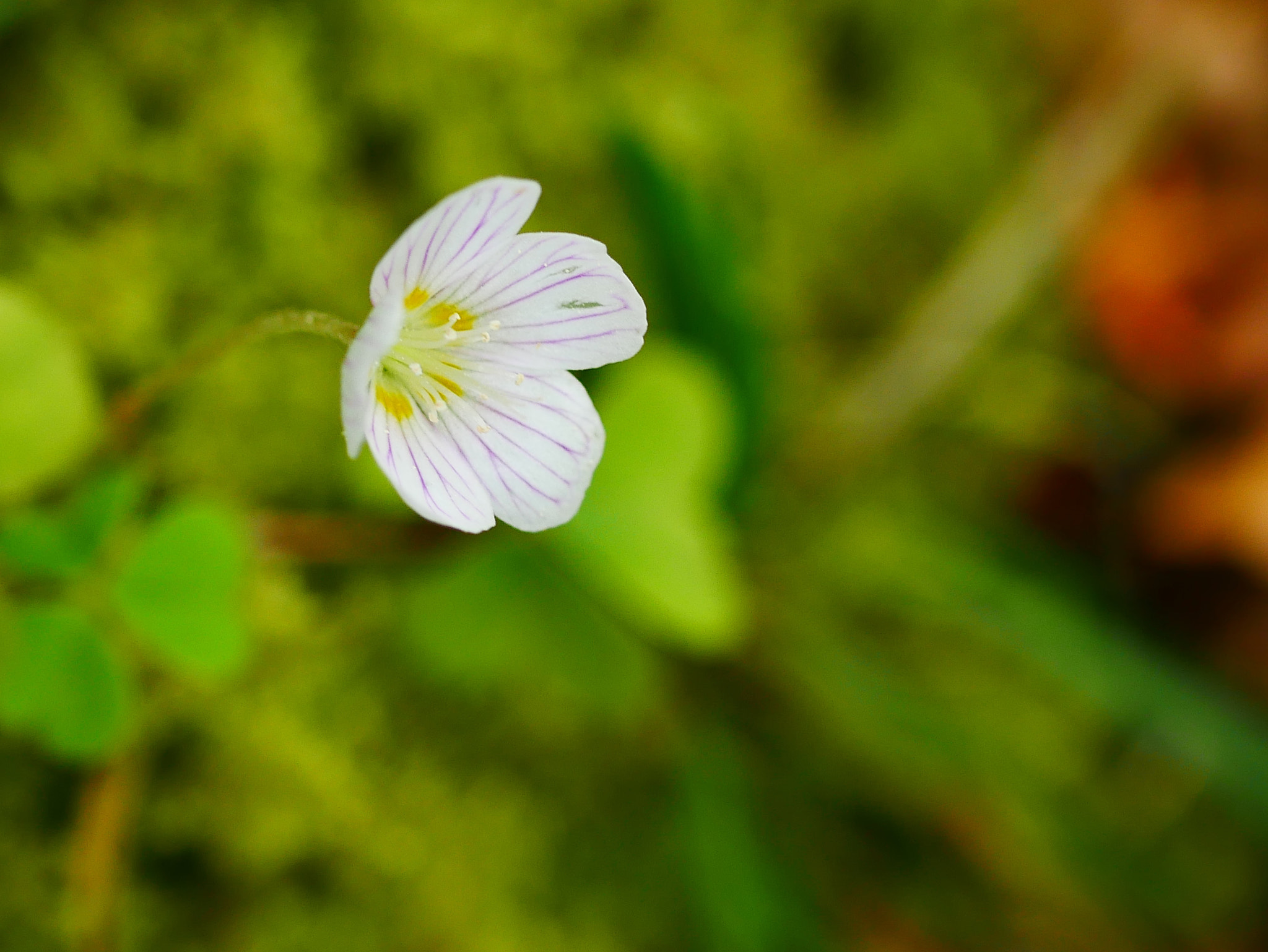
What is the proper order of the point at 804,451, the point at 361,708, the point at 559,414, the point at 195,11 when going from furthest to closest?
the point at 804,451
the point at 361,708
the point at 195,11
the point at 559,414

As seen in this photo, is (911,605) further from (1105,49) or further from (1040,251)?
(1105,49)

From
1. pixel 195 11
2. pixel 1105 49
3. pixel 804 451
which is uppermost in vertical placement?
pixel 1105 49

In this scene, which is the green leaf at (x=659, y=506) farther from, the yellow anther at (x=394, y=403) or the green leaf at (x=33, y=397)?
the green leaf at (x=33, y=397)

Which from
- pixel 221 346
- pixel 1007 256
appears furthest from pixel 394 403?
pixel 1007 256

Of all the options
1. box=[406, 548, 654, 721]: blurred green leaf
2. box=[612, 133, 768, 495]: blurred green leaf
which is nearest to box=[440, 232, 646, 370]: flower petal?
box=[406, 548, 654, 721]: blurred green leaf

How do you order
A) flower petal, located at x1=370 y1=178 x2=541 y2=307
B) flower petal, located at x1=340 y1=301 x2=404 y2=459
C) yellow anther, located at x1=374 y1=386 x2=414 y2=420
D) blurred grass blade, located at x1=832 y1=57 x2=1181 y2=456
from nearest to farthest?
flower petal, located at x1=340 y1=301 x2=404 y2=459, flower petal, located at x1=370 y1=178 x2=541 y2=307, yellow anther, located at x1=374 y1=386 x2=414 y2=420, blurred grass blade, located at x1=832 y1=57 x2=1181 y2=456

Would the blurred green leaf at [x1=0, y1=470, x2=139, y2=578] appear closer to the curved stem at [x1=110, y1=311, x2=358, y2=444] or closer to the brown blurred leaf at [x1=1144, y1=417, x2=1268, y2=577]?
the curved stem at [x1=110, y1=311, x2=358, y2=444]

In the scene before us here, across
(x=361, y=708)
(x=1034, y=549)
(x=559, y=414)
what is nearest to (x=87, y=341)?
(x=361, y=708)
